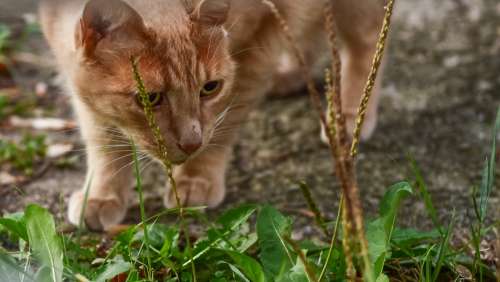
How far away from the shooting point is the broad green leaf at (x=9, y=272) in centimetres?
147

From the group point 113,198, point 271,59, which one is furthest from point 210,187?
point 271,59

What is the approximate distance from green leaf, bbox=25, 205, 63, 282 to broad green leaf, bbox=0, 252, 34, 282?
1.4 inches

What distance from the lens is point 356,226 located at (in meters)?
1.25

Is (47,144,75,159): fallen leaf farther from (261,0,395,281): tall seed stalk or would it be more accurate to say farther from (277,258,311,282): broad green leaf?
(261,0,395,281): tall seed stalk

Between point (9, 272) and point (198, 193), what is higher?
point (9, 272)

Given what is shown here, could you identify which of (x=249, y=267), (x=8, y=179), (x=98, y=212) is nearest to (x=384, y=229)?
(x=249, y=267)

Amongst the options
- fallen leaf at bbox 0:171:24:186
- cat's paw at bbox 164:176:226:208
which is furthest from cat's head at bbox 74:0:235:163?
fallen leaf at bbox 0:171:24:186

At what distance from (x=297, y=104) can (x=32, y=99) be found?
103cm

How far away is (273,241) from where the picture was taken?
64.2 inches

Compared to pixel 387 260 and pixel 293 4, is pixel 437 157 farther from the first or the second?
pixel 387 260

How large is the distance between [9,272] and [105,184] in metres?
0.74

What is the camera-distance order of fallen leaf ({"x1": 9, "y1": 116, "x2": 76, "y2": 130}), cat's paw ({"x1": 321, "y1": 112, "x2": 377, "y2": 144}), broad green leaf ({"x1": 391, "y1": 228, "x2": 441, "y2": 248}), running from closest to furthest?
broad green leaf ({"x1": 391, "y1": 228, "x2": 441, "y2": 248}) < cat's paw ({"x1": 321, "y1": 112, "x2": 377, "y2": 144}) < fallen leaf ({"x1": 9, "y1": 116, "x2": 76, "y2": 130})

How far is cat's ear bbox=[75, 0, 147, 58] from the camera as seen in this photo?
1.71m

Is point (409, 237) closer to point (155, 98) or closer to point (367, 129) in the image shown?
point (155, 98)
